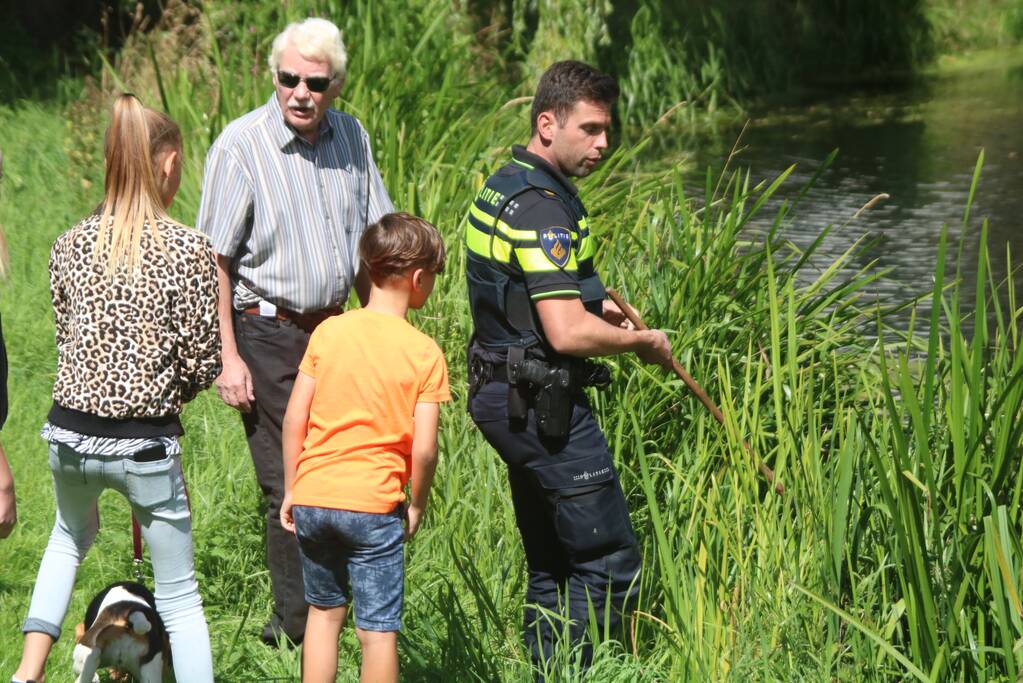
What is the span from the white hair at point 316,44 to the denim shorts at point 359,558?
1398mm

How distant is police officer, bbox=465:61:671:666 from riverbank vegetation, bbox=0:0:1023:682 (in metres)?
0.16

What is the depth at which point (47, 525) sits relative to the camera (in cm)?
493

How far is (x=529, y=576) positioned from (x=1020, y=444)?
137 centimetres

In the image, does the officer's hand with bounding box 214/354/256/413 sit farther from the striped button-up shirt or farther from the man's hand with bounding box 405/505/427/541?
the man's hand with bounding box 405/505/427/541

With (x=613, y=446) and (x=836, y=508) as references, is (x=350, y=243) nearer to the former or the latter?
(x=613, y=446)

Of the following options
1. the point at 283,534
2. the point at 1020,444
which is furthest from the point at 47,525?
the point at 1020,444

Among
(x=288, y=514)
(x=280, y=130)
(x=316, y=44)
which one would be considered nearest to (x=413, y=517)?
(x=288, y=514)

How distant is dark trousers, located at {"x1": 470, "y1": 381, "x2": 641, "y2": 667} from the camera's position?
3.60 metres

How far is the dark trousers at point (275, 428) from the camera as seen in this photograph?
4.07m

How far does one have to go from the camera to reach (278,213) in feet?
13.1

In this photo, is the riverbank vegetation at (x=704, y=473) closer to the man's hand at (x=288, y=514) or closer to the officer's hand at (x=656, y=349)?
the officer's hand at (x=656, y=349)

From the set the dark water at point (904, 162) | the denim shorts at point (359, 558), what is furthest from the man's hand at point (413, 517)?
the dark water at point (904, 162)

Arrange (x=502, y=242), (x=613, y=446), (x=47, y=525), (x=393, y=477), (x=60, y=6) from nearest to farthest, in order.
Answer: (x=393, y=477) → (x=502, y=242) → (x=613, y=446) → (x=47, y=525) → (x=60, y=6)

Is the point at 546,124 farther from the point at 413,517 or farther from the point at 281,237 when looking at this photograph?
the point at 413,517
